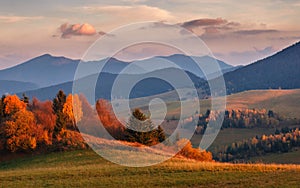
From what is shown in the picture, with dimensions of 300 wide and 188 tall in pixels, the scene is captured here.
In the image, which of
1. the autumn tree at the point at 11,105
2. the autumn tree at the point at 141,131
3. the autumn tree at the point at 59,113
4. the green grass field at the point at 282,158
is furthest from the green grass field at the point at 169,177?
the green grass field at the point at 282,158

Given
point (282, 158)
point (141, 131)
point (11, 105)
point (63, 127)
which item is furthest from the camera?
point (282, 158)

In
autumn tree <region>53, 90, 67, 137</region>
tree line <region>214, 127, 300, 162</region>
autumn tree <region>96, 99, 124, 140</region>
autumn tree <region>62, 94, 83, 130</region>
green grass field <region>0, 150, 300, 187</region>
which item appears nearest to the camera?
green grass field <region>0, 150, 300, 187</region>

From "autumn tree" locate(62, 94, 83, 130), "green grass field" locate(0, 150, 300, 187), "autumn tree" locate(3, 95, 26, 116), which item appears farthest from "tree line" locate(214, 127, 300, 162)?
"green grass field" locate(0, 150, 300, 187)

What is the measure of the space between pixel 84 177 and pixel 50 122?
145ft

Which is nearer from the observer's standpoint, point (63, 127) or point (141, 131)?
point (141, 131)

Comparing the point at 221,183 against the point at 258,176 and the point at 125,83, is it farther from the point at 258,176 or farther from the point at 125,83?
the point at 125,83

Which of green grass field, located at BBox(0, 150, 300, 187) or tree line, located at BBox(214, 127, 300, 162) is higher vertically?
green grass field, located at BBox(0, 150, 300, 187)

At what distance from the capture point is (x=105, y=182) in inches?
1431

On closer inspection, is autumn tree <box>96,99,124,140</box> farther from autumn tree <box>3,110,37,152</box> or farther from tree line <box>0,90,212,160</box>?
autumn tree <box>3,110,37,152</box>

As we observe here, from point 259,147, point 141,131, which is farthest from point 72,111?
point 259,147

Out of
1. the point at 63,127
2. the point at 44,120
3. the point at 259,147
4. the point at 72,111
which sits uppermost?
the point at 72,111

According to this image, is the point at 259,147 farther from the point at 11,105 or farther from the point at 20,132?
the point at 20,132

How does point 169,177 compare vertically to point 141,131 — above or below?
below

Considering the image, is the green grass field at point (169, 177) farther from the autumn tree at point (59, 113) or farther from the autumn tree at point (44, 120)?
the autumn tree at point (59, 113)
